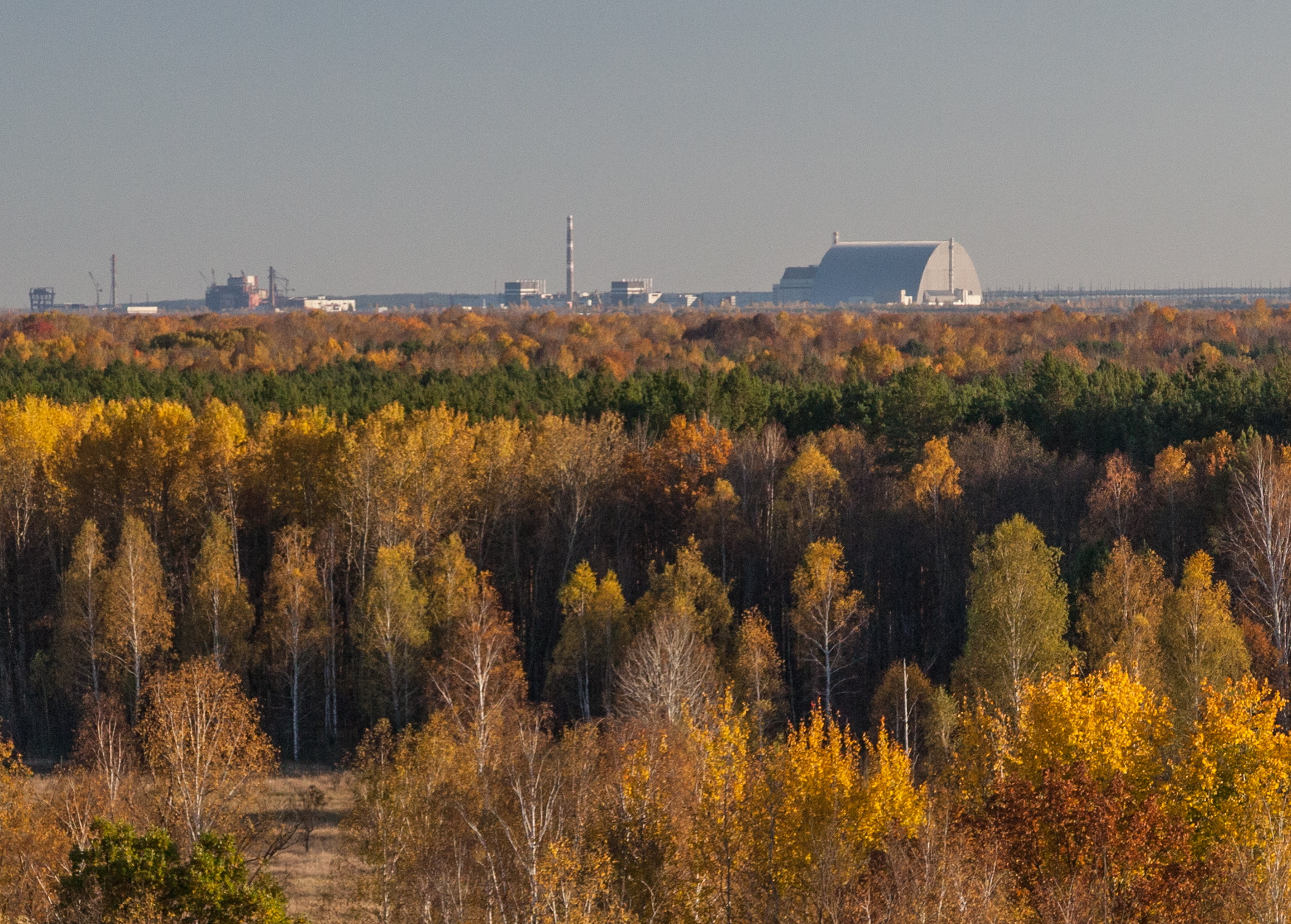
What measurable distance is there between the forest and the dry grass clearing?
0.57 metres

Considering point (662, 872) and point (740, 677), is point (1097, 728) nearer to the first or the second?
point (662, 872)

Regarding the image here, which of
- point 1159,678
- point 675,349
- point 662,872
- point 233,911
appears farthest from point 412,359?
point 233,911

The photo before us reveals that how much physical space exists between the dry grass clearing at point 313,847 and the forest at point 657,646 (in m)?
0.57

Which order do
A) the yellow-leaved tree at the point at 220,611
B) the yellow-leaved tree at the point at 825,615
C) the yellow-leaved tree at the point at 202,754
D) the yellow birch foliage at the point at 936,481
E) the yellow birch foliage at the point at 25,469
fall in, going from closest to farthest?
1. the yellow-leaved tree at the point at 202,754
2. the yellow-leaved tree at the point at 825,615
3. the yellow-leaved tree at the point at 220,611
4. the yellow birch foliage at the point at 936,481
5. the yellow birch foliage at the point at 25,469

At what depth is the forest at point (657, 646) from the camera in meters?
30.9

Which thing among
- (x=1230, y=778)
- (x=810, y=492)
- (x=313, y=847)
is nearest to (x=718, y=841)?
(x=1230, y=778)

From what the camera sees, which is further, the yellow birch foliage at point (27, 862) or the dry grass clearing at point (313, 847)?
the dry grass clearing at point (313, 847)

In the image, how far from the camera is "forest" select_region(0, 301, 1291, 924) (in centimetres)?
3094

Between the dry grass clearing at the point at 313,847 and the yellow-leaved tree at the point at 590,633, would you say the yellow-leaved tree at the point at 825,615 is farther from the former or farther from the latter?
the dry grass clearing at the point at 313,847

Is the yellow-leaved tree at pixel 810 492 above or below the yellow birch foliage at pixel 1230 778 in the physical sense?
above

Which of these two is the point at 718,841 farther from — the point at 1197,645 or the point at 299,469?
the point at 299,469

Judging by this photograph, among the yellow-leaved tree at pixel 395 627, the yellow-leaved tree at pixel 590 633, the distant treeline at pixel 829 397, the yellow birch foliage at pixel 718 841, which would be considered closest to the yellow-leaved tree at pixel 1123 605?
the yellow-leaved tree at pixel 590 633

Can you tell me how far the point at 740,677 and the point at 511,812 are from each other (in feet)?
54.0

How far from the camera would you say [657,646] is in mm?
51031
